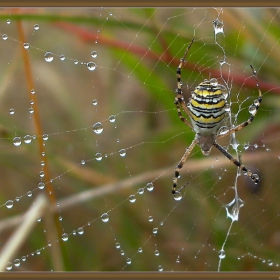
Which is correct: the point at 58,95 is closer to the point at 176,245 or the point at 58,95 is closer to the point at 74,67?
the point at 74,67

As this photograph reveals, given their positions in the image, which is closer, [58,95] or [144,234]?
[144,234]

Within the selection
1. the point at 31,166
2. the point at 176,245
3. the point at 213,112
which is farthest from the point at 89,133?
Result: the point at 213,112

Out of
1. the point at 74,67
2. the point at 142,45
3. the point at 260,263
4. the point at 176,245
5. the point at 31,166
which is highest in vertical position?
the point at 74,67

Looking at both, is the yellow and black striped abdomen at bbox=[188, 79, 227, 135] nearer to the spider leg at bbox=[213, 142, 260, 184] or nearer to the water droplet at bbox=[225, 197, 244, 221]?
the spider leg at bbox=[213, 142, 260, 184]

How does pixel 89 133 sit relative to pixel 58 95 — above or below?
below

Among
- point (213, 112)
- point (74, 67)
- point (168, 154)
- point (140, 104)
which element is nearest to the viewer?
point (213, 112)

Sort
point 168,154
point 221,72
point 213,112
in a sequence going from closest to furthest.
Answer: point 213,112, point 221,72, point 168,154

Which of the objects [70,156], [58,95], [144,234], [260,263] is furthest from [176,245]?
[58,95]

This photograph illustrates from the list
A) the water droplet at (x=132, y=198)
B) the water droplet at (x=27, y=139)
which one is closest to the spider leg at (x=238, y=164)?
the water droplet at (x=132, y=198)
